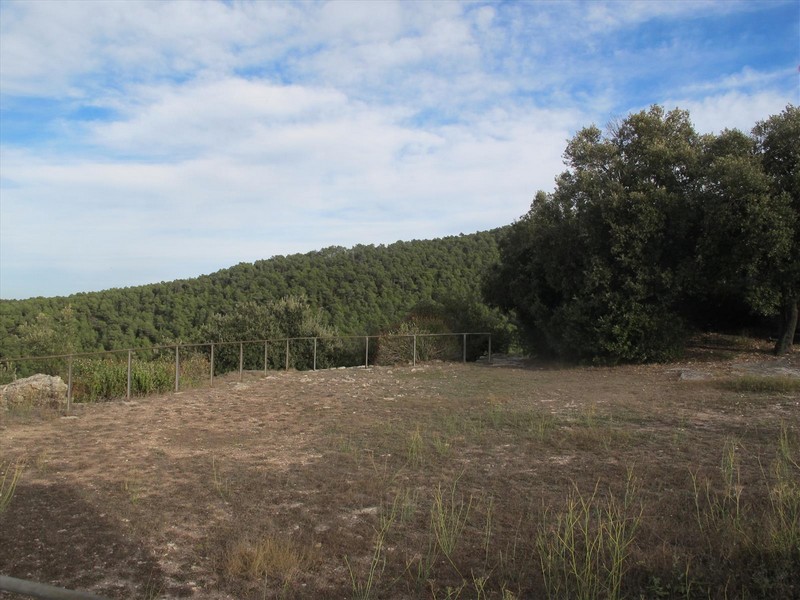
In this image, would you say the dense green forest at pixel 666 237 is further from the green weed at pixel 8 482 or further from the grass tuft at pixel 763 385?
the green weed at pixel 8 482

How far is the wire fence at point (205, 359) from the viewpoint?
38.5 ft

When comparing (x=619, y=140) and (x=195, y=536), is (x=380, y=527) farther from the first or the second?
(x=619, y=140)

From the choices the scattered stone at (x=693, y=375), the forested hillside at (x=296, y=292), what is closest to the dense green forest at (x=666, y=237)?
the scattered stone at (x=693, y=375)

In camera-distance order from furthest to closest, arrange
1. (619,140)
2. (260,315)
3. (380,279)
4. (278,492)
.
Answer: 1. (380,279)
2. (260,315)
3. (619,140)
4. (278,492)

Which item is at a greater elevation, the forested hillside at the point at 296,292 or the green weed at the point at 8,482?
the forested hillside at the point at 296,292

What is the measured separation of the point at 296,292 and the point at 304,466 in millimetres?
35163

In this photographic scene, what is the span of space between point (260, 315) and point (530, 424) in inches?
767

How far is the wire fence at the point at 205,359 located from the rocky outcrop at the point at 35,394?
10.5 inches

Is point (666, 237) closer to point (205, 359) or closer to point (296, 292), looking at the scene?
point (205, 359)

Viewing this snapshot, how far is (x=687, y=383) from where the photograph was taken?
1215cm

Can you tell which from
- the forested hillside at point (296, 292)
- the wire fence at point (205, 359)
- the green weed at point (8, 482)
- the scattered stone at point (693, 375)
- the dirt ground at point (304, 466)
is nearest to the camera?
the dirt ground at point (304, 466)

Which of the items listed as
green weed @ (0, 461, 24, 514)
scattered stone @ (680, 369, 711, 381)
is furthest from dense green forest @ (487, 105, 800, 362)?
green weed @ (0, 461, 24, 514)

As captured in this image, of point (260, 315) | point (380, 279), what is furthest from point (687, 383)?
point (380, 279)

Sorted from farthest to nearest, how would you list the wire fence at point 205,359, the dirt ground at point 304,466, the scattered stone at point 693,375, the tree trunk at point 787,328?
the tree trunk at point 787,328, the scattered stone at point 693,375, the wire fence at point 205,359, the dirt ground at point 304,466
